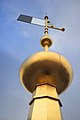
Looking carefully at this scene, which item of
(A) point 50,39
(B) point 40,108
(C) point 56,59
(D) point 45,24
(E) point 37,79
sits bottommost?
(B) point 40,108

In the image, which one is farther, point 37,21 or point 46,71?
point 37,21

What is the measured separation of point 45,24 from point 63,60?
2.06m

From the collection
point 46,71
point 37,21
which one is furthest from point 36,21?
point 46,71

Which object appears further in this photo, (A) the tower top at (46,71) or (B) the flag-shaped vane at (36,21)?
(B) the flag-shaped vane at (36,21)

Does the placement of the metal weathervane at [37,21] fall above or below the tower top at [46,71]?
above

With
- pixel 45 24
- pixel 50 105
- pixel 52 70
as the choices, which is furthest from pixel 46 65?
pixel 45 24

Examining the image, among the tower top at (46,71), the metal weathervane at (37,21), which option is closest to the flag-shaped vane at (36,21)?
the metal weathervane at (37,21)

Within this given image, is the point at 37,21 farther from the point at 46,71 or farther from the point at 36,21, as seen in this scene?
the point at 46,71

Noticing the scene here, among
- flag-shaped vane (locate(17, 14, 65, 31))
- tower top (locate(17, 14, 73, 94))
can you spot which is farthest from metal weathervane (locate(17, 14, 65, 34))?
tower top (locate(17, 14, 73, 94))

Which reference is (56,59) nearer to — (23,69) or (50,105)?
(23,69)

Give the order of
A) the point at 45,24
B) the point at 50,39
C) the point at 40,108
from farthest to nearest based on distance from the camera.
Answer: the point at 45,24
the point at 50,39
the point at 40,108

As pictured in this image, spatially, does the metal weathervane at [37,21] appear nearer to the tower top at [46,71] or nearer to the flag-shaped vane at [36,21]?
the flag-shaped vane at [36,21]

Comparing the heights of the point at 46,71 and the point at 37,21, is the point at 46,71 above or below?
below

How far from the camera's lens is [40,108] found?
17.1 feet
